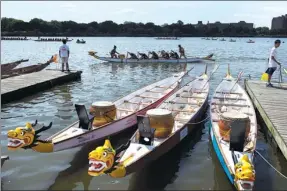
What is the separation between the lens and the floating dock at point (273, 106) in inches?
349

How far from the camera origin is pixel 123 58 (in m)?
30.2

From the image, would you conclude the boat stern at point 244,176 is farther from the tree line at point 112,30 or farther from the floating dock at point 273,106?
the tree line at point 112,30

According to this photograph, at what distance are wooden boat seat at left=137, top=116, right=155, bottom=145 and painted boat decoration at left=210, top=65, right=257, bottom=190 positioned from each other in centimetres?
153

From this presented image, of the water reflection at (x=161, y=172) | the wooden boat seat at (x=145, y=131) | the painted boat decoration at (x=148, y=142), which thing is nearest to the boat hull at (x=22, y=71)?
the painted boat decoration at (x=148, y=142)

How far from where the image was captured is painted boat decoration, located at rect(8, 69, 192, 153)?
6717mm

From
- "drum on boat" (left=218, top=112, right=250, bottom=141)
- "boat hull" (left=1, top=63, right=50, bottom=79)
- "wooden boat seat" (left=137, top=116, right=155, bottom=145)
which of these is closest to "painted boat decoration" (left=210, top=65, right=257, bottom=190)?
"drum on boat" (left=218, top=112, right=250, bottom=141)

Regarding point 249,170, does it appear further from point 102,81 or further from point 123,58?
point 123,58

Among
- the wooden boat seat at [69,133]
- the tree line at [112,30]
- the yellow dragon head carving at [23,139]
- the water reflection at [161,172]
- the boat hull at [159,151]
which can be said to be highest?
the tree line at [112,30]

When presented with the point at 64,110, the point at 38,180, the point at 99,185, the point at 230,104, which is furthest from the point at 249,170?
the point at 64,110

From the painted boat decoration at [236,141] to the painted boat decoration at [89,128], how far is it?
255 centimetres

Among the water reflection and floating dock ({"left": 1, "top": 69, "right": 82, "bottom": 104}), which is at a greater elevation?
floating dock ({"left": 1, "top": 69, "right": 82, "bottom": 104})

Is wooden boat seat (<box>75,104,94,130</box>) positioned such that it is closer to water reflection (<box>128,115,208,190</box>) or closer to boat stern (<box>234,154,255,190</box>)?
water reflection (<box>128,115,208,190</box>)

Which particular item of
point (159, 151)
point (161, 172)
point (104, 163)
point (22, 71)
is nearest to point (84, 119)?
point (159, 151)

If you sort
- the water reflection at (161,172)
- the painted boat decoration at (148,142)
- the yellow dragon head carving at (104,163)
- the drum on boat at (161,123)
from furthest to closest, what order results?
the drum on boat at (161,123), the water reflection at (161,172), the painted boat decoration at (148,142), the yellow dragon head carving at (104,163)
